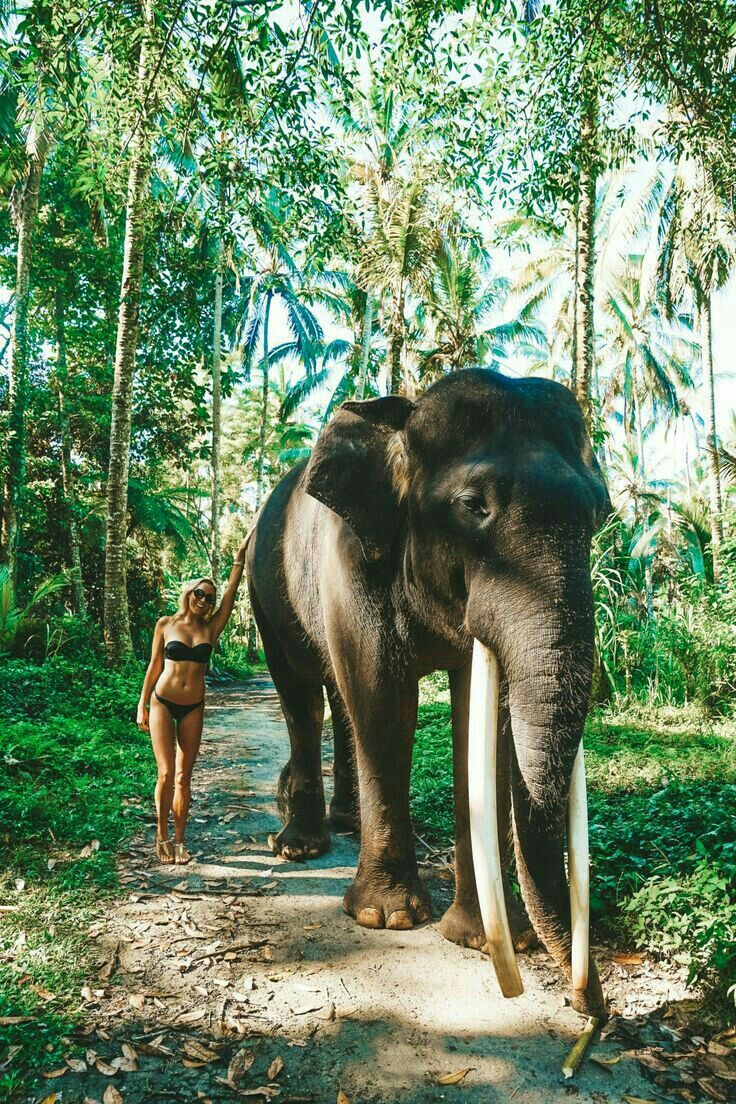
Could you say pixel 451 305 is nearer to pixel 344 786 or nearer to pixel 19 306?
pixel 19 306

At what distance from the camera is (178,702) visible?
183 inches

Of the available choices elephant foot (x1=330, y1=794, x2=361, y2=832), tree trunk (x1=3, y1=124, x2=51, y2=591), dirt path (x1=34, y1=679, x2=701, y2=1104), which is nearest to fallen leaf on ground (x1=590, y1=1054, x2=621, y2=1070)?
dirt path (x1=34, y1=679, x2=701, y2=1104)

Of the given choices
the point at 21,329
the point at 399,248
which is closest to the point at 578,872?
the point at 21,329

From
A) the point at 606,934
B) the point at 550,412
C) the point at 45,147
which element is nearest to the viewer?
the point at 550,412

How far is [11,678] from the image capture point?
9164mm

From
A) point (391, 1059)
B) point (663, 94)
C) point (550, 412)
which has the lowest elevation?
point (391, 1059)

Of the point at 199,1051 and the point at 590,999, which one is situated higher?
the point at 590,999

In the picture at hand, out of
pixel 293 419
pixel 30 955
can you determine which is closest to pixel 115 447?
pixel 30 955

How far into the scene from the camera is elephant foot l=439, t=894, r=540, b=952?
11.5 ft

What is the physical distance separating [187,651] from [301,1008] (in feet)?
7.25

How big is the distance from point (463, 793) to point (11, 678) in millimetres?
7355

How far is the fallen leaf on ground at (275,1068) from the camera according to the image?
263cm

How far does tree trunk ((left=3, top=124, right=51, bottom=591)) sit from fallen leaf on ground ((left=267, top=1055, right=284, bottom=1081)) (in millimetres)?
12151

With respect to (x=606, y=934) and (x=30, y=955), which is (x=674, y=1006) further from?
(x=30, y=955)
